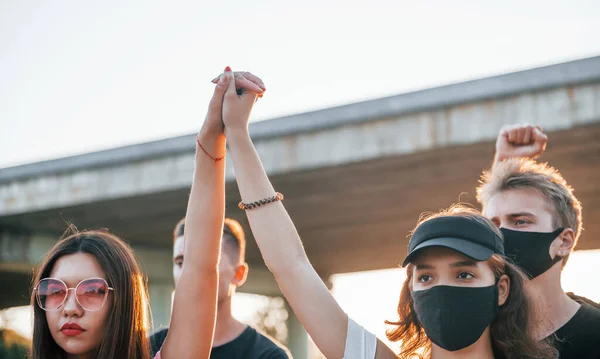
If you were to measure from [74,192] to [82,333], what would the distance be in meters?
17.5

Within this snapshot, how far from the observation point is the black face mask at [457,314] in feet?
9.82

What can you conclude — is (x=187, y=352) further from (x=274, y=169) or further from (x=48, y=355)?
(x=274, y=169)

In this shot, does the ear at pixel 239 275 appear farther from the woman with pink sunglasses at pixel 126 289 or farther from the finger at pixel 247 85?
the finger at pixel 247 85

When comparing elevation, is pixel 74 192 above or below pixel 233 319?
above

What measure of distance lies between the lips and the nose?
0.12 feet

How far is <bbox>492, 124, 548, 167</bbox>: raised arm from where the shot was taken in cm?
449

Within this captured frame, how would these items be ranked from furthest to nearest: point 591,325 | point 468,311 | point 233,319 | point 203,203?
point 233,319, point 591,325, point 203,203, point 468,311

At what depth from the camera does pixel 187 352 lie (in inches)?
119

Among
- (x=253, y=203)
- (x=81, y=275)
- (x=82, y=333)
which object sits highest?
(x=253, y=203)

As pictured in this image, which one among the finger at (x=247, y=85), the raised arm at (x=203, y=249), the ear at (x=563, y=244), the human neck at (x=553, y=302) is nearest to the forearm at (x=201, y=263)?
the raised arm at (x=203, y=249)

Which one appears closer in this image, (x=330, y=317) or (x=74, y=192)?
(x=330, y=317)

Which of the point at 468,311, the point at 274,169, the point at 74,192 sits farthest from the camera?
the point at 74,192

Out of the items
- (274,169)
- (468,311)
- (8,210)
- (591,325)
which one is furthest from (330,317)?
(8,210)

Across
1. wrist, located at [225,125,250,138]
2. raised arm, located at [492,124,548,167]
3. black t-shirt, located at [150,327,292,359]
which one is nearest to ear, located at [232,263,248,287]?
black t-shirt, located at [150,327,292,359]
